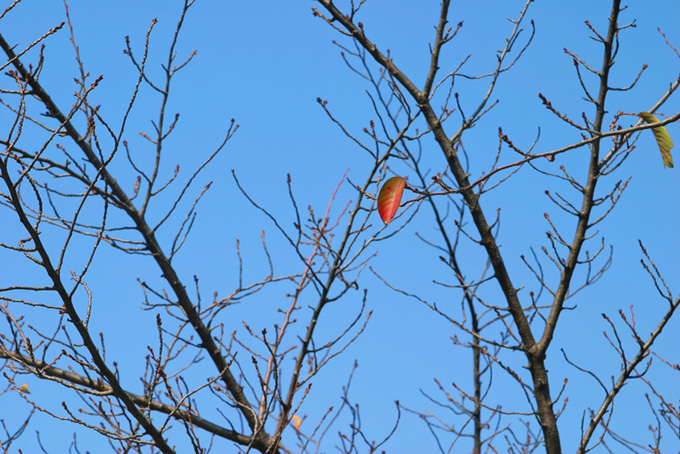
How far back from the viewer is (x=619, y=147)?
12.1ft

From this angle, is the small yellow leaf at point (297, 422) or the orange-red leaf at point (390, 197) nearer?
the orange-red leaf at point (390, 197)

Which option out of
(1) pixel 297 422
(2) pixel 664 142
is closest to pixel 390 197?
(2) pixel 664 142

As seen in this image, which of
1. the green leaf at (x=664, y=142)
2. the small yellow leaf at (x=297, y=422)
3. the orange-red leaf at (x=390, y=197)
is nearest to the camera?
the orange-red leaf at (x=390, y=197)

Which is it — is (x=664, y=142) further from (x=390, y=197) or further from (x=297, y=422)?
(x=297, y=422)

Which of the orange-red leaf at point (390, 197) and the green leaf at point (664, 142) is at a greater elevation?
the green leaf at point (664, 142)

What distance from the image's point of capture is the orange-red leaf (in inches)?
107

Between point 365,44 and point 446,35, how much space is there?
1.70 feet

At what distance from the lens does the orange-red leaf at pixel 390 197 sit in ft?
8.93

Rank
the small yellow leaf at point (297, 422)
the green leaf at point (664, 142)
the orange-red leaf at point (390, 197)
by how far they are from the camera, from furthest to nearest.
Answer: the small yellow leaf at point (297, 422) → the green leaf at point (664, 142) → the orange-red leaf at point (390, 197)

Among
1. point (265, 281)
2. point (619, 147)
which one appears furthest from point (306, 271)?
point (619, 147)

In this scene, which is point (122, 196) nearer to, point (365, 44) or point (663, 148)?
point (365, 44)

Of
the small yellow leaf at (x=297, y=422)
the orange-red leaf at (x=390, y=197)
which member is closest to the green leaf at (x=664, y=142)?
the orange-red leaf at (x=390, y=197)

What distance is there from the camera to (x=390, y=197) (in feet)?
8.99

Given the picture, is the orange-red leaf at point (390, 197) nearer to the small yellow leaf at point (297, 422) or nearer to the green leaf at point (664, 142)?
the green leaf at point (664, 142)
